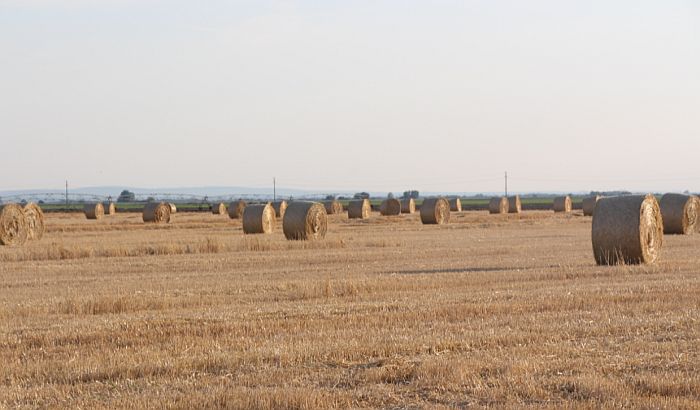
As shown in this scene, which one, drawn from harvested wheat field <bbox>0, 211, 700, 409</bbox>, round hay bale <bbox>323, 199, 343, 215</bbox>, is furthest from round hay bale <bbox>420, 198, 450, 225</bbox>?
harvested wheat field <bbox>0, 211, 700, 409</bbox>

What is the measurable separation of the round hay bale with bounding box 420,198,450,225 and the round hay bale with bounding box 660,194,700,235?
1488 centimetres

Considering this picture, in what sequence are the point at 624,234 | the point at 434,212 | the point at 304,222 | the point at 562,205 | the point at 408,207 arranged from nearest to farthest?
the point at 624,234
the point at 304,222
the point at 434,212
the point at 562,205
the point at 408,207

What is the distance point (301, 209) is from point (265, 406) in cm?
2346

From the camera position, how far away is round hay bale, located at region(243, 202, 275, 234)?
35531 mm

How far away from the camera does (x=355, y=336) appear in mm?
10266

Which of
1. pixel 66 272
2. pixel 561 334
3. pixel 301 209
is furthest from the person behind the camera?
pixel 301 209

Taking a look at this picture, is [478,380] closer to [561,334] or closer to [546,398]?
[546,398]

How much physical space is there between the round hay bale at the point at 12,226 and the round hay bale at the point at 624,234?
19.2 metres

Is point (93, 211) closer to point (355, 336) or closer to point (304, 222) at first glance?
point (304, 222)

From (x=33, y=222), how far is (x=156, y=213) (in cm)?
1739

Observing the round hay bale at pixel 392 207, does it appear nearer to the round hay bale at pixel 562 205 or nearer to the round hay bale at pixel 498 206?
the round hay bale at pixel 498 206

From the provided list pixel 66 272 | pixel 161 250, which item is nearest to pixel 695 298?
pixel 66 272

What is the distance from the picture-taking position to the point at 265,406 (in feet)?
23.8

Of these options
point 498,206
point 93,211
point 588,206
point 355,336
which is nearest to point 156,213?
point 93,211
